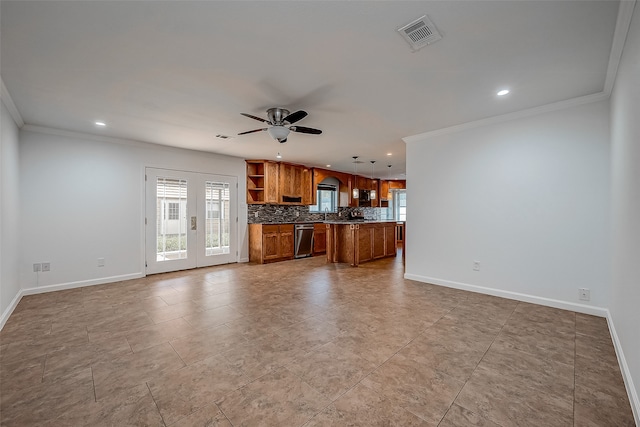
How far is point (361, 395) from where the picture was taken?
5.63 ft

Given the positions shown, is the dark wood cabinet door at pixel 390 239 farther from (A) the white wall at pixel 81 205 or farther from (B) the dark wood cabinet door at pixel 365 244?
(A) the white wall at pixel 81 205

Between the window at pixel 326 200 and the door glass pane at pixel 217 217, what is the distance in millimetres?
2874

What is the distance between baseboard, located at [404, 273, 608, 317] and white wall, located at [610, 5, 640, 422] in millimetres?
569

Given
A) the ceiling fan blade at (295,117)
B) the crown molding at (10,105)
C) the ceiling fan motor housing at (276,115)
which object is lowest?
the ceiling fan blade at (295,117)

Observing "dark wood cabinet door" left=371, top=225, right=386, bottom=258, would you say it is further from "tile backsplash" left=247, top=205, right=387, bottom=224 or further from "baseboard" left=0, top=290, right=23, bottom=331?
"baseboard" left=0, top=290, right=23, bottom=331

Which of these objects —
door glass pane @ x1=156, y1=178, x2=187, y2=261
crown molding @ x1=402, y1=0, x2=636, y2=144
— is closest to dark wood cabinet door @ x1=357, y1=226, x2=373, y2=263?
crown molding @ x1=402, y1=0, x2=636, y2=144

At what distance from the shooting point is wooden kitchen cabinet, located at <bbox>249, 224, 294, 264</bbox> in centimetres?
623

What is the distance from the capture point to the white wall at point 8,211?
9.56 feet

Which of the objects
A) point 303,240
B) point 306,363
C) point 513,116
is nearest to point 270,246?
point 303,240

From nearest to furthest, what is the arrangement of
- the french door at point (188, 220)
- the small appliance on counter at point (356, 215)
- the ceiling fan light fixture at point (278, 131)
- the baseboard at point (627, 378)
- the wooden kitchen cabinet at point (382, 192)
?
the baseboard at point (627, 378) < the ceiling fan light fixture at point (278, 131) < the french door at point (188, 220) < the small appliance on counter at point (356, 215) < the wooden kitchen cabinet at point (382, 192)

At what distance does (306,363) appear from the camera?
208cm

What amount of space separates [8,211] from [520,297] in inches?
257

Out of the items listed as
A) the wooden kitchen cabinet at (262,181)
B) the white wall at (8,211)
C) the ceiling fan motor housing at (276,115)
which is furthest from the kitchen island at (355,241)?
the white wall at (8,211)

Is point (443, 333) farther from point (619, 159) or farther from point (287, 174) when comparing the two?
point (287, 174)
